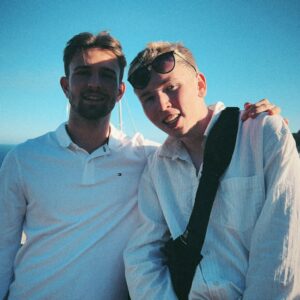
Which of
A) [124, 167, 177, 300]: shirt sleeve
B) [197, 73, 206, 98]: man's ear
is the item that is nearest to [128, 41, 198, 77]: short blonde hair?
[197, 73, 206, 98]: man's ear

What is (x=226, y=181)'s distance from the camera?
85.3 inches

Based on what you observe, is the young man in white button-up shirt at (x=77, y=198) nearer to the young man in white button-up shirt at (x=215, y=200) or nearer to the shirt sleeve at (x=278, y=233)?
the young man in white button-up shirt at (x=215, y=200)

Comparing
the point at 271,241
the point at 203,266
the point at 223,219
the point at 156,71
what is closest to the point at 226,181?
the point at 223,219

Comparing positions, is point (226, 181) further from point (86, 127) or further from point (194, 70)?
point (86, 127)

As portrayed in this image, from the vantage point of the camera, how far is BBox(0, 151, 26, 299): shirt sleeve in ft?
9.18

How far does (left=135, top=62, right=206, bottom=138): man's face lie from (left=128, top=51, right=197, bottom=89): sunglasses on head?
47 mm

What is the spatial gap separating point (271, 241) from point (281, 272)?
206mm

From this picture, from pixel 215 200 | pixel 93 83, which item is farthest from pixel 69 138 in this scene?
pixel 215 200

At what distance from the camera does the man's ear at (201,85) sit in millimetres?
2916

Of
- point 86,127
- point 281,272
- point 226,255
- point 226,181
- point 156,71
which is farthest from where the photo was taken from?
point 86,127

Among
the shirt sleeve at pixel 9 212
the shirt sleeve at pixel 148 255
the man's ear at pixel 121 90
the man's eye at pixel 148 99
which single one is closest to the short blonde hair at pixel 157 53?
the man's eye at pixel 148 99

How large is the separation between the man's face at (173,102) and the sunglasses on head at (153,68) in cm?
5

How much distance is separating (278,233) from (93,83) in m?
2.51

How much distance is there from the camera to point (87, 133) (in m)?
3.14
